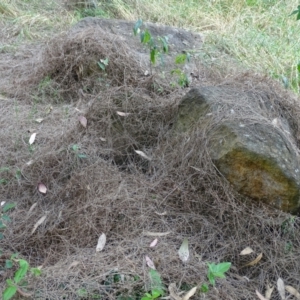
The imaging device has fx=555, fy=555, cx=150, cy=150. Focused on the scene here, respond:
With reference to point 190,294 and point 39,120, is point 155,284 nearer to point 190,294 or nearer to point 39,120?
point 190,294

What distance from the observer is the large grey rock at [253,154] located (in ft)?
9.23

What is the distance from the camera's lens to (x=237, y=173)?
2836 mm

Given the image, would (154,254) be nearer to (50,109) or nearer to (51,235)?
(51,235)

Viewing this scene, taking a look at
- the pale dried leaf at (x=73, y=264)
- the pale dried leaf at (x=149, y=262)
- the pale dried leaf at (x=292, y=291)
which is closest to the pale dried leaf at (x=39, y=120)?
the pale dried leaf at (x=73, y=264)

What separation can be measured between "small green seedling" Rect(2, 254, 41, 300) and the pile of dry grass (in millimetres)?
98

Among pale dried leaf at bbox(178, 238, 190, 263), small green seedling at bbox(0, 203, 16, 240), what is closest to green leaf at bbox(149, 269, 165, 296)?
pale dried leaf at bbox(178, 238, 190, 263)

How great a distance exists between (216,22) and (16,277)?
4722 mm

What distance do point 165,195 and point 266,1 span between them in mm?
4667

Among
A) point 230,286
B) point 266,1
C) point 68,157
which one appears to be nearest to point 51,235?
point 68,157

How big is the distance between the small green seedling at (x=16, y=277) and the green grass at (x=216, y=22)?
3.25m

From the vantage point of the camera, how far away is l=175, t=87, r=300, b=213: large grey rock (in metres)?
2.81

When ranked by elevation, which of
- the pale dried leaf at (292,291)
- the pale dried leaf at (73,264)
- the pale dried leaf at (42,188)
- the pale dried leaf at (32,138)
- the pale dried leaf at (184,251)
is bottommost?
the pale dried leaf at (32,138)

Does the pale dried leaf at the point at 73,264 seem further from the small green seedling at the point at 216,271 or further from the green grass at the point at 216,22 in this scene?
the green grass at the point at 216,22

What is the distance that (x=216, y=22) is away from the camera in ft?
20.7
